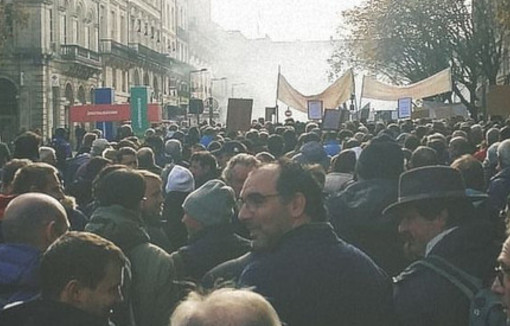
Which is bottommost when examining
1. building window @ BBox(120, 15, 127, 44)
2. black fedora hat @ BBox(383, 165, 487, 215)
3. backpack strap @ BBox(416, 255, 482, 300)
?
backpack strap @ BBox(416, 255, 482, 300)

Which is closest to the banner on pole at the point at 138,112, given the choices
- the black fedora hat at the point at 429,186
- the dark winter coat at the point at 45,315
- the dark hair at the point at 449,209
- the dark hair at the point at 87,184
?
the dark hair at the point at 87,184

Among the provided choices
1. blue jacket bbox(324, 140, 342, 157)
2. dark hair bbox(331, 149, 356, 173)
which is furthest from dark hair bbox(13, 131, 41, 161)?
blue jacket bbox(324, 140, 342, 157)

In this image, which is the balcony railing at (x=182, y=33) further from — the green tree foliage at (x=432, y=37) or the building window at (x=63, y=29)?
the green tree foliage at (x=432, y=37)

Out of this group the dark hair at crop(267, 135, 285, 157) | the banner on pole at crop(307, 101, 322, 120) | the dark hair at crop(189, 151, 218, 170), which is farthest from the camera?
the banner on pole at crop(307, 101, 322, 120)

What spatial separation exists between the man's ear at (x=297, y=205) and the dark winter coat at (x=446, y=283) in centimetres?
49

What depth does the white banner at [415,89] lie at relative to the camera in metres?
26.3

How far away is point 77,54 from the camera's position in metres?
57.4

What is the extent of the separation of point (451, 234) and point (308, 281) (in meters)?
0.68

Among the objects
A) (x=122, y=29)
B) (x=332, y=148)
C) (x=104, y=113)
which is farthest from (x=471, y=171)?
(x=122, y=29)

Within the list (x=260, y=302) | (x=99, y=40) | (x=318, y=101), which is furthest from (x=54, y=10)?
(x=260, y=302)

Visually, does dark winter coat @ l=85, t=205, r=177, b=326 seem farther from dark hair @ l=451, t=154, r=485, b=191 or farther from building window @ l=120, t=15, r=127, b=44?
building window @ l=120, t=15, r=127, b=44

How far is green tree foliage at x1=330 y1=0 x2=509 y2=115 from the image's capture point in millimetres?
46750

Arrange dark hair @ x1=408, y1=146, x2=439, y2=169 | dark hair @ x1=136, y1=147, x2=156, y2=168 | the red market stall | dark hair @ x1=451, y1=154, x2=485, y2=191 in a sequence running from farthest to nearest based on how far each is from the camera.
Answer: the red market stall → dark hair @ x1=136, y1=147, x2=156, y2=168 → dark hair @ x1=408, y1=146, x2=439, y2=169 → dark hair @ x1=451, y1=154, x2=485, y2=191

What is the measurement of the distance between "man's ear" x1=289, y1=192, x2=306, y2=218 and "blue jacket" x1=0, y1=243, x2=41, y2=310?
108 cm
